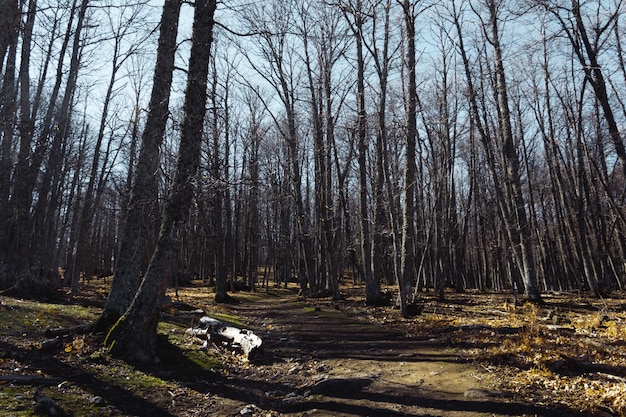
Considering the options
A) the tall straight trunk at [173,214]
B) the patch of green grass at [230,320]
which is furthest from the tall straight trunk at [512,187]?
the tall straight trunk at [173,214]

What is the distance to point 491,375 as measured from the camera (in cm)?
582

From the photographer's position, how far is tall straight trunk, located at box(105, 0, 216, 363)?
6324 millimetres

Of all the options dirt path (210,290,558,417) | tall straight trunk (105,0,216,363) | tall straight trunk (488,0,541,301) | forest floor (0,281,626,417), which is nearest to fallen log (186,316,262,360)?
forest floor (0,281,626,417)

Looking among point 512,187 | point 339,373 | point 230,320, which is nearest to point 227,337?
point 339,373

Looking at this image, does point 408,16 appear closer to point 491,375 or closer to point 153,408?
point 491,375

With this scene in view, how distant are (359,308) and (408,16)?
10068mm

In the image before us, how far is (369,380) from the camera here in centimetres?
609

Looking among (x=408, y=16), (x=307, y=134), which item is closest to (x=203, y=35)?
(x=408, y=16)

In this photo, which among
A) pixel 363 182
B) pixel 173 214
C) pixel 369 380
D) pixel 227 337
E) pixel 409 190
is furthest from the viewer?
pixel 363 182

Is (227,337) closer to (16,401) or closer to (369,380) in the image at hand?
(369,380)

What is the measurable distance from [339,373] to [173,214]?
3.90 meters

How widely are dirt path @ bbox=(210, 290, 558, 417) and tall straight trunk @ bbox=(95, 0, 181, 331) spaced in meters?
2.77

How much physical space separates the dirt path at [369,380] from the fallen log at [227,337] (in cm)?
37

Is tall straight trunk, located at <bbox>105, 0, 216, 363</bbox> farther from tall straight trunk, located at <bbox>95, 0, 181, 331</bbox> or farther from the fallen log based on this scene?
the fallen log
